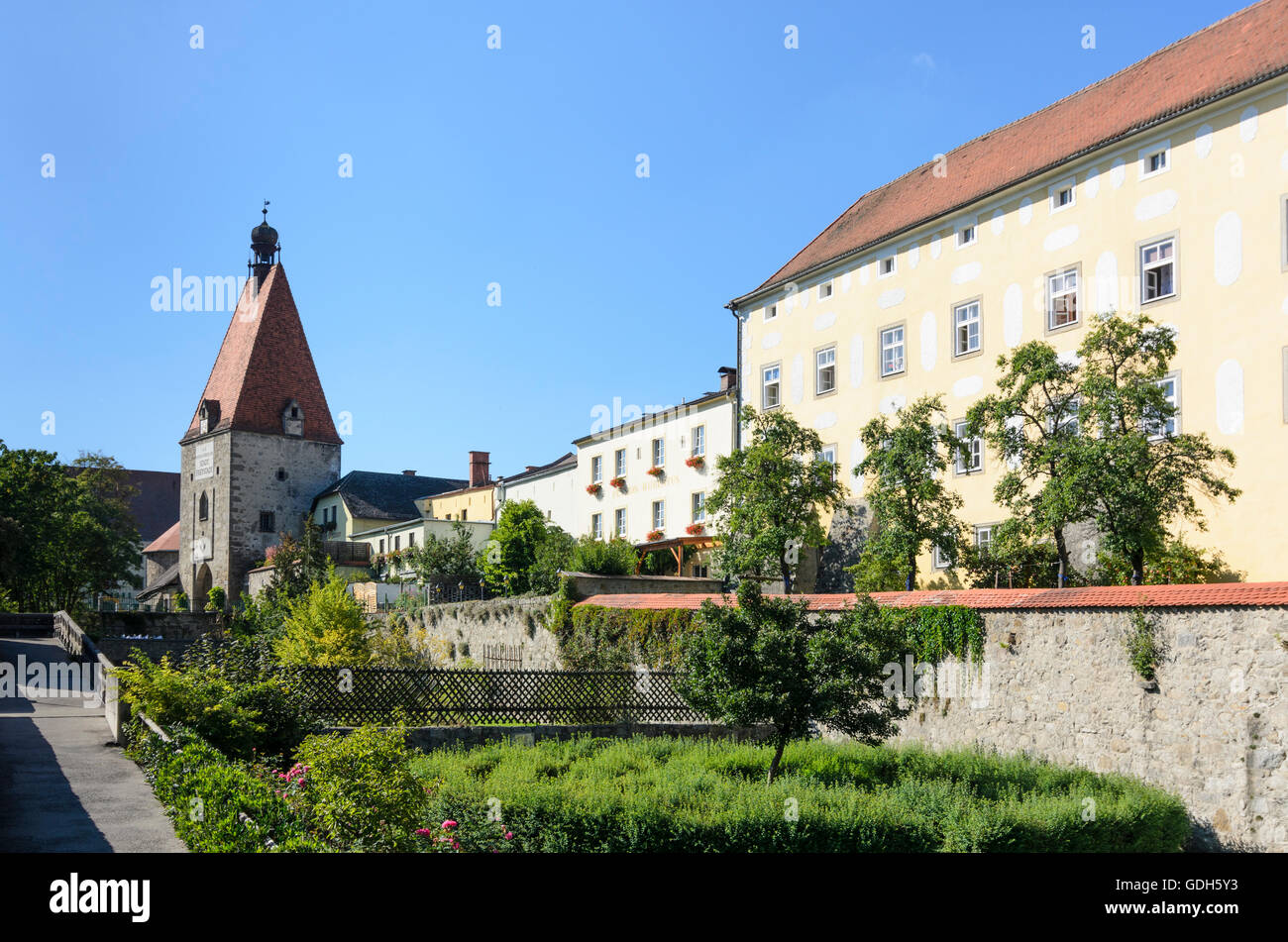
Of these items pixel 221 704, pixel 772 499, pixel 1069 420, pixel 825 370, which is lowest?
pixel 221 704

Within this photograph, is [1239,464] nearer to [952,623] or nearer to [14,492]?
[952,623]

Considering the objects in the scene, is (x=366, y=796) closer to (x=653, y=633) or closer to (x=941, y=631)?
(x=941, y=631)

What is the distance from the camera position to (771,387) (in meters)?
35.2

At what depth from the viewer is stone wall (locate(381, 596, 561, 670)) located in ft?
93.8

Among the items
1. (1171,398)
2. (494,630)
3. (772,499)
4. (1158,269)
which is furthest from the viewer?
(494,630)

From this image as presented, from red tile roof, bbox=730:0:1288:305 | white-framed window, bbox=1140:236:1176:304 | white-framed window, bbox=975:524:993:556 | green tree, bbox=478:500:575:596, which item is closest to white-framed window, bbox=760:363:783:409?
red tile roof, bbox=730:0:1288:305

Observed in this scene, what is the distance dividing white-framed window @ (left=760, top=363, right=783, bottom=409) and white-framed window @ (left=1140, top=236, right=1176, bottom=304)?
12246 millimetres

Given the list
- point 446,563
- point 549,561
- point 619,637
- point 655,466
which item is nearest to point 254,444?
point 446,563

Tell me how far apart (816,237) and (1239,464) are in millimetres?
17263

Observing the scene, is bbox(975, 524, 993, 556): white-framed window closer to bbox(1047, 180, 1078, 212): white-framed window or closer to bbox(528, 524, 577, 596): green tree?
bbox(1047, 180, 1078, 212): white-framed window

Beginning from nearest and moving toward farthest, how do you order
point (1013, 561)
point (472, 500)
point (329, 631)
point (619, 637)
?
1. point (1013, 561)
2. point (619, 637)
3. point (329, 631)
4. point (472, 500)

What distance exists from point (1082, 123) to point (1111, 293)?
5.15 metres
